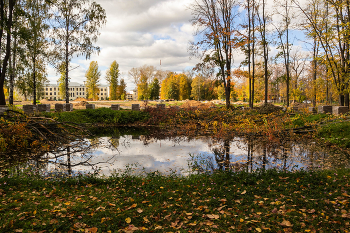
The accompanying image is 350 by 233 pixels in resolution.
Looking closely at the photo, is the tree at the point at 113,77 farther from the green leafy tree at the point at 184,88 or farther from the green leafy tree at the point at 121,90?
the green leafy tree at the point at 184,88

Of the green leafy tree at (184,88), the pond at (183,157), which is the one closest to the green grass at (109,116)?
the pond at (183,157)

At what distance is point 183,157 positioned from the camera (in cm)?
812

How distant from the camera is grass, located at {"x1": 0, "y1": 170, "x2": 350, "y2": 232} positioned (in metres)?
3.46

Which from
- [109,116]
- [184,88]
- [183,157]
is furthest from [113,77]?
[183,157]

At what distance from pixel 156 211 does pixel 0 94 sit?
14.8 m

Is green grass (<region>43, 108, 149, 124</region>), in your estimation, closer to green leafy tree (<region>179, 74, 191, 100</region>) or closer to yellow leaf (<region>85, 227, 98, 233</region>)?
yellow leaf (<region>85, 227, 98, 233</region>)

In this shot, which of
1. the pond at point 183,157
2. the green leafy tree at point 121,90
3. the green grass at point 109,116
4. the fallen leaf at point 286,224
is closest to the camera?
the fallen leaf at point 286,224

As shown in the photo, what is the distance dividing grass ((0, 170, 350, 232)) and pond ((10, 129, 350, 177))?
0.94 metres

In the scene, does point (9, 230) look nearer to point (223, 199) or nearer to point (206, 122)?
point (223, 199)

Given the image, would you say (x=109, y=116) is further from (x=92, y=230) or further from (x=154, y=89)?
(x=154, y=89)

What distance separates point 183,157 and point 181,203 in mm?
3834

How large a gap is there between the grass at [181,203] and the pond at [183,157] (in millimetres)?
943

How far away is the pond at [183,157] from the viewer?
21.9 ft

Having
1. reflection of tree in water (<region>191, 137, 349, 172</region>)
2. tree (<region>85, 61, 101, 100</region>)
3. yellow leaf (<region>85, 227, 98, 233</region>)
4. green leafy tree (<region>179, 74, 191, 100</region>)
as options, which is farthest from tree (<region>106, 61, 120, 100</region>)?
yellow leaf (<region>85, 227, 98, 233</region>)
